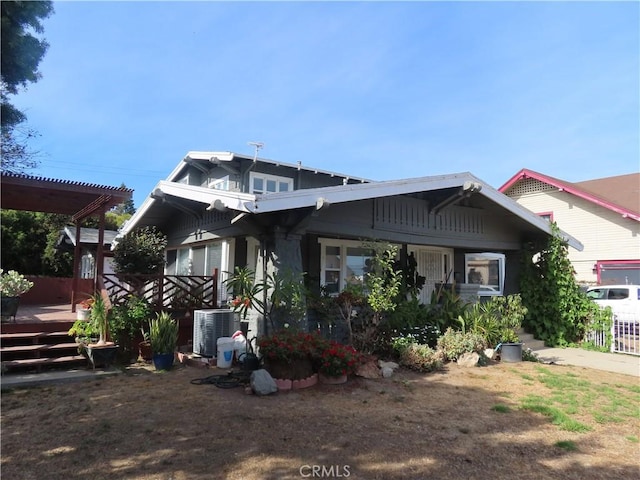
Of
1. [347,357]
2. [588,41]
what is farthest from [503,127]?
[347,357]

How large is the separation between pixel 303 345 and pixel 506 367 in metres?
4.43

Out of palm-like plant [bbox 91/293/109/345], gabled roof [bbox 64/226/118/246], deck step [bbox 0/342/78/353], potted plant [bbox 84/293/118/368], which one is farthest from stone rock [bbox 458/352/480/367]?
gabled roof [bbox 64/226/118/246]

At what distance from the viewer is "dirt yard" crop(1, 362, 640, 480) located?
3.47 m

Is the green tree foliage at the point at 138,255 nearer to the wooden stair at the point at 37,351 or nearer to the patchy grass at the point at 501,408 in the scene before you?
the wooden stair at the point at 37,351

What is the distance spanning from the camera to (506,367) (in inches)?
315

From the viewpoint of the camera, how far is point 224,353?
7289mm

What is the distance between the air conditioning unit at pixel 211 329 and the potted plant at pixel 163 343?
52cm

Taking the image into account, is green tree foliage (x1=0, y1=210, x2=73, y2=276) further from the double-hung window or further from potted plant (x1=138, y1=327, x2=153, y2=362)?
the double-hung window

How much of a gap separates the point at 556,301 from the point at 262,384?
8.97 m

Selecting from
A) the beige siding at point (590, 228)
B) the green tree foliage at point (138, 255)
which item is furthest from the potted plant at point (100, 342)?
the beige siding at point (590, 228)

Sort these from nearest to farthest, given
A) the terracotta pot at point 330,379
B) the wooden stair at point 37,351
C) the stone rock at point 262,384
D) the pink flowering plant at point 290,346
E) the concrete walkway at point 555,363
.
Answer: the stone rock at point 262,384, the pink flowering plant at point 290,346, the terracotta pot at point 330,379, the concrete walkway at point 555,363, the wooden stair at point 37,351

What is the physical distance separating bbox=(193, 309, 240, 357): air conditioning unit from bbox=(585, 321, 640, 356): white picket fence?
367 inches

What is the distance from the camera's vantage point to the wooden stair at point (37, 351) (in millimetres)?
6969

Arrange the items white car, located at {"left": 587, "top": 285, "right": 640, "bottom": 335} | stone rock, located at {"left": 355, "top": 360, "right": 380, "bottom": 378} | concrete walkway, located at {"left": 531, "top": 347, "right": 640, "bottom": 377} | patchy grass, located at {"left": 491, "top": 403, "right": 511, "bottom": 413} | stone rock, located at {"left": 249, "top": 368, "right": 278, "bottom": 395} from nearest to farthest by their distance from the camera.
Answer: patchy grass, located at {"left": 491, "top": 403, "right": 511, "bottom": 413} < stone rock, located at {"left": 249, "top": 368, "right": 278, "bottom": 395} < stone rock, located at {"left": 355, "top": 360, "right": 380, "bottom": 378} < concrete walkway, located at {"left": 531, "top": 347, "right": 640, "bottom": 377} < white car, located at {"left": 587, "top": 285, "right": 640, "bottom": 335}
